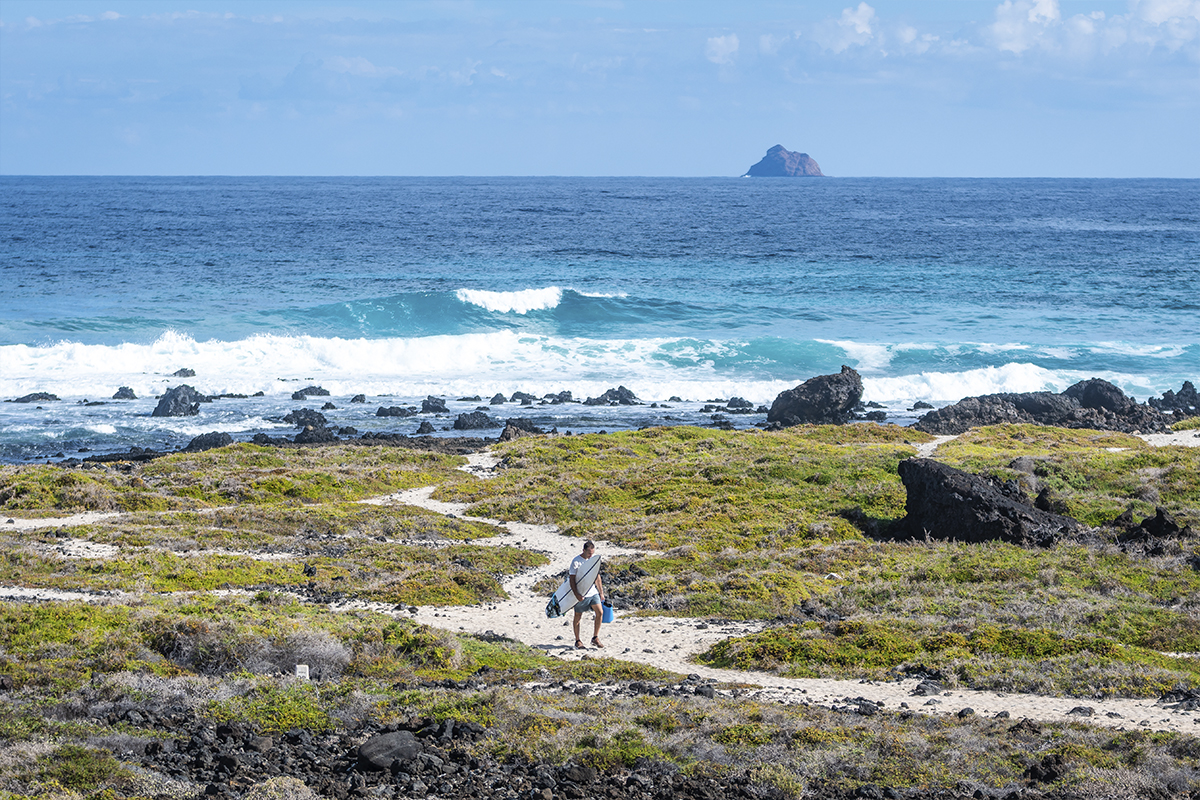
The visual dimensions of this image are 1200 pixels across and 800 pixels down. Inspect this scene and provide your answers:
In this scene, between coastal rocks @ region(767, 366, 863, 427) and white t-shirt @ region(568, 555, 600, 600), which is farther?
coastal rocks @ region(767, 366, 863, 427)

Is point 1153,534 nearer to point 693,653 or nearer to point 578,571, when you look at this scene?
point 693,653

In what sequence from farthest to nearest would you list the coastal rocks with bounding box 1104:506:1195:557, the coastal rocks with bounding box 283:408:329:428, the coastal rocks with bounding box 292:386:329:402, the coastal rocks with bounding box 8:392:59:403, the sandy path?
1. the coastal rocks with bounding box 292:386:329:402
2. the coastal rocks with bounding box 8:392:59:403
3. the coastal rocks with bounding box 283:408:329:428
4. the coastal rocks with bounding box 1104:506:1195:557
5. the sandy path

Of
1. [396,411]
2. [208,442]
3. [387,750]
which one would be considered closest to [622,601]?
[387,750]

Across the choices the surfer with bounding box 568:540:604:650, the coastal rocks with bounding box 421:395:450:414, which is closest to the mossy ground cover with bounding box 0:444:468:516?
the coastal rocks with bounding box 421:395:450:414

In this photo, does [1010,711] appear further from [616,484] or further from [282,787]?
[616,484]

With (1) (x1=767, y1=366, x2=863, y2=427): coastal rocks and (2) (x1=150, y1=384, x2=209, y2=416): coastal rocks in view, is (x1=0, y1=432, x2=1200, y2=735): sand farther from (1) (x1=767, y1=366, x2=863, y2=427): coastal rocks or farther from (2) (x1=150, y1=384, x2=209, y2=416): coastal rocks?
(1) (x1=767, y1=366, x2=863, y2=427): coastal rocks

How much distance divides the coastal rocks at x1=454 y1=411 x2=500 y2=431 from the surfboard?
2751 cm

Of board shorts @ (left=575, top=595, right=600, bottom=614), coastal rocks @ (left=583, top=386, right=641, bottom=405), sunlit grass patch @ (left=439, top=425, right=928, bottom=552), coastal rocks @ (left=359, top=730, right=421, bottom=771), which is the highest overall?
coastal rocks @ (left=359, top=730, right=421, bottom=771)

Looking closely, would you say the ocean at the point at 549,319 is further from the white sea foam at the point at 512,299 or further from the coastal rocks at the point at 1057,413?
the coastal rocks at the point at 1057,413

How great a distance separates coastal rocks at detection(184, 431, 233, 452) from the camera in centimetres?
3803

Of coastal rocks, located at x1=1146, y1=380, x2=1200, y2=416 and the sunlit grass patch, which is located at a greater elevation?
coastal rocks, located at x1=1146, y1=380, x2=1200, y2=416

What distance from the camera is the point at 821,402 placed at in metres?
43.9

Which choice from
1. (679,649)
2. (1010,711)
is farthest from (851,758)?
(679,649)

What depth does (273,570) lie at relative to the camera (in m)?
20.3
